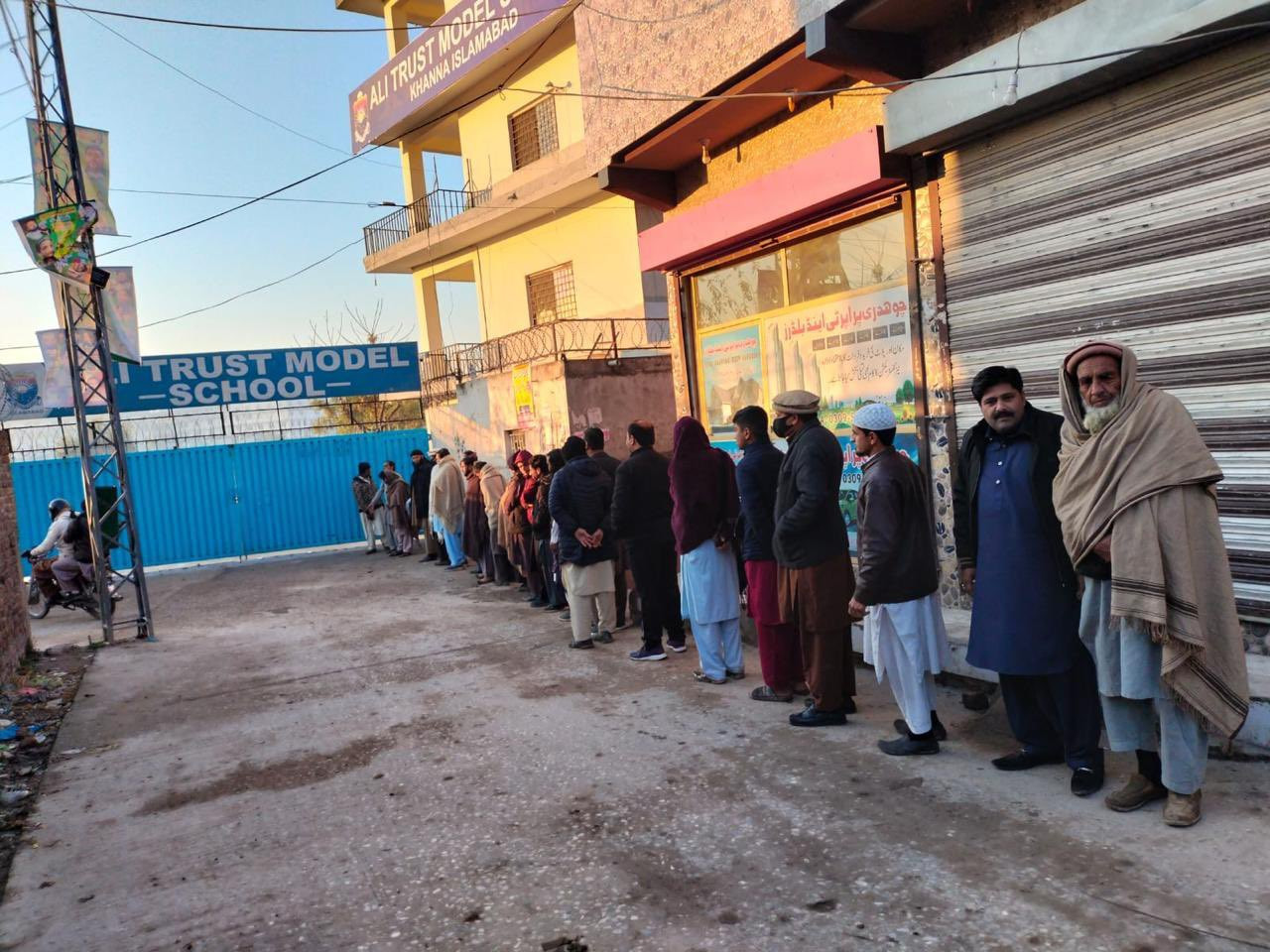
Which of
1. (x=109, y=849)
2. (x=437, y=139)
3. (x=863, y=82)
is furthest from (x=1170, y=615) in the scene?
(x=437, y=139)

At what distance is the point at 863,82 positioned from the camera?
6.60m

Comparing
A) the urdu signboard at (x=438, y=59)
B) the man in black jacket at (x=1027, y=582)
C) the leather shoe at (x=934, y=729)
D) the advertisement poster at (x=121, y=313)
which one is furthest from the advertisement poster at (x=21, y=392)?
the man in black jacket at (x=1027, y=582)

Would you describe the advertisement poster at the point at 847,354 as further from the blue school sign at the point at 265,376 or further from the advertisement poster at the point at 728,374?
the blue school sign at the point at 265,376

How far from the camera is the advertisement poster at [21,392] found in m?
16.3

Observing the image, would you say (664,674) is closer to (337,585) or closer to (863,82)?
(863,82)

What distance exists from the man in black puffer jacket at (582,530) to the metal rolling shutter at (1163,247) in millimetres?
3027

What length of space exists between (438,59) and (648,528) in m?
13.5

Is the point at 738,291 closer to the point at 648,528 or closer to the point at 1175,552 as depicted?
the point at 648,528

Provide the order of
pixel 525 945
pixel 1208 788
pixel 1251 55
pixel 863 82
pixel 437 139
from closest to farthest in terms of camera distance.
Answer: pixel 525 945 → pixel 1208 788 → pixel 1251 55 → pixel 863 82 → pixel 437 139

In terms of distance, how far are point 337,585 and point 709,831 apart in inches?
384

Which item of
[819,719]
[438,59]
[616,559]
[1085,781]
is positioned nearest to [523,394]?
[616,559]

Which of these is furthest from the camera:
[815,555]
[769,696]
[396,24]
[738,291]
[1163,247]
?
[396,24]

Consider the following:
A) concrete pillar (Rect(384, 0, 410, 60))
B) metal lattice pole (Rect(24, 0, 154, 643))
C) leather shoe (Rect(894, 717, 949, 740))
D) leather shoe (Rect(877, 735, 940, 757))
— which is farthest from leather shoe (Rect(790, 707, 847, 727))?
concrete pillar (Rect(384, 0, 410, 60))

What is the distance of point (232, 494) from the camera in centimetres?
1673
